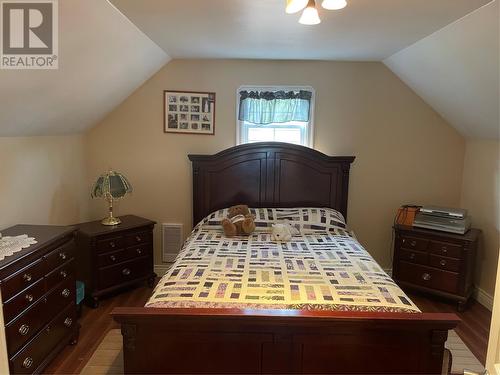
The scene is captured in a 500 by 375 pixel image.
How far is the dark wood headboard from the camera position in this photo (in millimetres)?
3615

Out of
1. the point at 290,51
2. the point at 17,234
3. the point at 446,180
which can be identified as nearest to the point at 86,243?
the point at 17,234

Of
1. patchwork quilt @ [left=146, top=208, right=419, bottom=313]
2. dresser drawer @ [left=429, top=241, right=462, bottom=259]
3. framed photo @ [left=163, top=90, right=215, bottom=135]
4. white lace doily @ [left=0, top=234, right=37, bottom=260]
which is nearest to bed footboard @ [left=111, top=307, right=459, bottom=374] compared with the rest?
patchwork quilt @ [left=146, top=208, right=419, bottom=313]

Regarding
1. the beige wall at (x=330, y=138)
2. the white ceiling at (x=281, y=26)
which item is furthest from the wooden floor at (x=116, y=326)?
the white ceiling at (x=281, y=26)

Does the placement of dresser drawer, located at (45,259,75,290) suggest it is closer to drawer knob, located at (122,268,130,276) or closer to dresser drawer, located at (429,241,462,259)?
drawer knob, located at (122,268,130,276)

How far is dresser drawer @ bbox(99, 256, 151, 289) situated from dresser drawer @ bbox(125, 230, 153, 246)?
0.17 metres

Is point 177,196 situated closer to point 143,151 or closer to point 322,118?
point 143,151

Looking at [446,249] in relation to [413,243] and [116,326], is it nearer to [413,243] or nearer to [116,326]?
[413,243]

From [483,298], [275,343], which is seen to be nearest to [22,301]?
[275,343]

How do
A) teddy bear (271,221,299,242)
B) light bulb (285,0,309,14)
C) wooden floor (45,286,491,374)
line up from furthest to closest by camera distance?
teddy bear (271,221,299,242) → wooden floor (45,286,491,374) → light bulb (285,0,309,14)

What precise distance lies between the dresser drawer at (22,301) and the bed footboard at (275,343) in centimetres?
69

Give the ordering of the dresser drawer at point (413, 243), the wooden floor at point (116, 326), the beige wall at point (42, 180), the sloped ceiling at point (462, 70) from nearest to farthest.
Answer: the sloped ceiling at point (462, 70) → the wooden floor at point (116, 326) → the beige wall at point (42, 180) → the dresser drawer at point (413, 243)

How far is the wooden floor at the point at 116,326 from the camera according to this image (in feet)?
7.95

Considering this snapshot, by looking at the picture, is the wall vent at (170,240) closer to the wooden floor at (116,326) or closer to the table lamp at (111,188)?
the wooden floor at (116,326)

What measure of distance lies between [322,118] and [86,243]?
2.53 m
